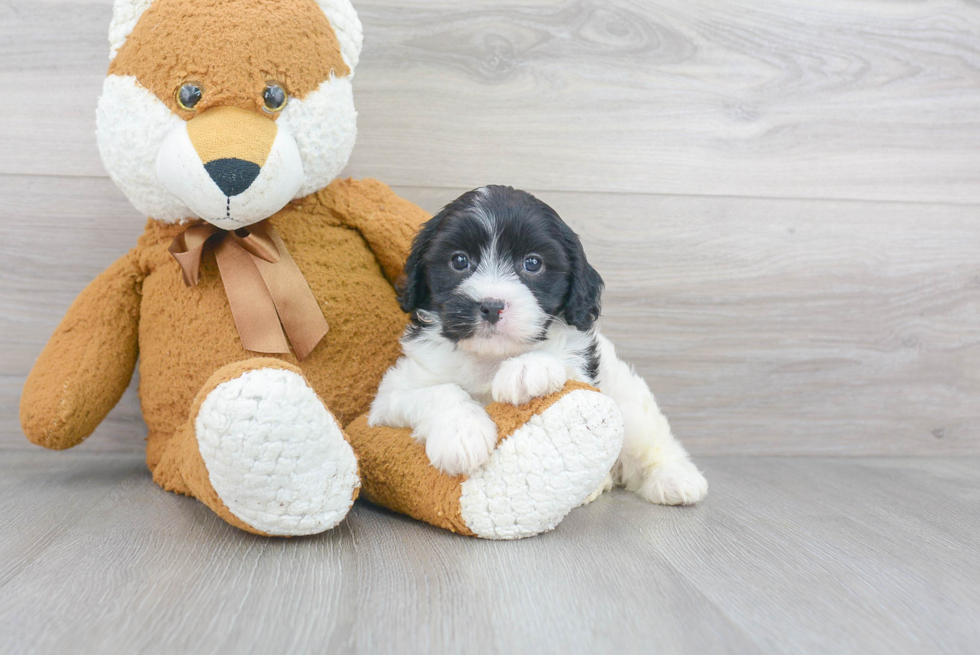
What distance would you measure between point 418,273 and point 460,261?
0.12m

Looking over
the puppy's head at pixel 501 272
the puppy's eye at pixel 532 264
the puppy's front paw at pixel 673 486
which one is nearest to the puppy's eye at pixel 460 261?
the puppy's head at pixel 501 272

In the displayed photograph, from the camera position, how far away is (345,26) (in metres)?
1.55

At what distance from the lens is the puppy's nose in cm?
129

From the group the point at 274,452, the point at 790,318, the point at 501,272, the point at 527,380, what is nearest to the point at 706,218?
the point at 790,318

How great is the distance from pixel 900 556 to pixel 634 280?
98cm

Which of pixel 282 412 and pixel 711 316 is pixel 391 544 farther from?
pixel 711 316

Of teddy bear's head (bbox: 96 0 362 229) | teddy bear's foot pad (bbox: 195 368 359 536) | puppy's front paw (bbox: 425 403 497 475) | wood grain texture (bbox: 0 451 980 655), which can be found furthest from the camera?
teddy bear's head (bbox: 96 0 362 229)

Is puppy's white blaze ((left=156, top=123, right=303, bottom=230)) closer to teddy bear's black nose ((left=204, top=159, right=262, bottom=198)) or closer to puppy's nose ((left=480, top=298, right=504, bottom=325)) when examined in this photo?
teddy bear's black nose ((left=204, top=159, right=262, bottom=198))

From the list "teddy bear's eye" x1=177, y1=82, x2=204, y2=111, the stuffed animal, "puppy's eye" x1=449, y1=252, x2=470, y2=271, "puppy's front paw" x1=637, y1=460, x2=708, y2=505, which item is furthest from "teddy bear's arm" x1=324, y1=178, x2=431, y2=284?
"puppy's front paw" x1=637, y1=460, x2=708, y2=505

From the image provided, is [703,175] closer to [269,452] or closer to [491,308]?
[491,308]

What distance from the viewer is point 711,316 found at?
2.11 meters

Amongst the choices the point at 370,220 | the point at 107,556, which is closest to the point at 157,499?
the point at 107,556

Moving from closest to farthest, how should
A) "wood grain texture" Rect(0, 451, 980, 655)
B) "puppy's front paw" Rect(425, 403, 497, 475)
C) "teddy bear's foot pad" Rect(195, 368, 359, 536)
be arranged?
"wood grain texture" Rect(0, 451, 980, 655) → "teddy bear's foot pad" Rect(195, 368, 359, 536) → "puppy's front paw" Rect(425, 403, 497, 475)

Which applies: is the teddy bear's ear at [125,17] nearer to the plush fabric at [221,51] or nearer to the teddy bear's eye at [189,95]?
the plush fabric at [221,51]
